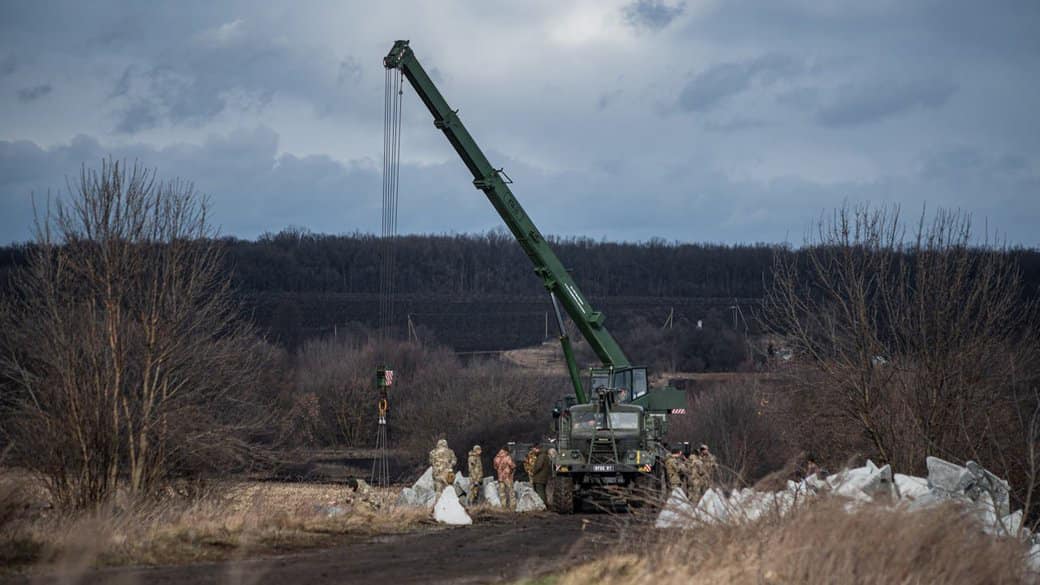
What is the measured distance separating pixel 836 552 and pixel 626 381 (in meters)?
20.3

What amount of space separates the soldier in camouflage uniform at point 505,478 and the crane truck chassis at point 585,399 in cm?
99

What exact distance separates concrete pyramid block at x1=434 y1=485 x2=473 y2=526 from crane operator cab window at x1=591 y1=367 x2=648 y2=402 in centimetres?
895

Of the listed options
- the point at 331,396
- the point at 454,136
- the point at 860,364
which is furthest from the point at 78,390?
the point at 331,396

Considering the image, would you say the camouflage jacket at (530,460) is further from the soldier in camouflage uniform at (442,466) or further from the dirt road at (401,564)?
the dirt road at (401,564)

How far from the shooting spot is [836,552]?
11211 millimetres

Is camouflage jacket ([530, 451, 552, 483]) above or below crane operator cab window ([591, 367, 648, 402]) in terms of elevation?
below

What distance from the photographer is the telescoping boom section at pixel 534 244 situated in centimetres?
2981

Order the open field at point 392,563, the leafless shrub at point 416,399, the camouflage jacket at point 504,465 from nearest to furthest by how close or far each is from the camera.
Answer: the open field at point 392,563 < the camouflage jacket at point 504,465 < the leafless shrub at point 416,399

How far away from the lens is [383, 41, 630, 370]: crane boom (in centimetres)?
2969

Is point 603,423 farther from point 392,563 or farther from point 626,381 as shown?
point 392,563

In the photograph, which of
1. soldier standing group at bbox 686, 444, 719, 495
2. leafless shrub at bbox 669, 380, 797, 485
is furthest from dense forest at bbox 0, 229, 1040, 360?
soldier standing group at bbox 686, 444, 719, 495

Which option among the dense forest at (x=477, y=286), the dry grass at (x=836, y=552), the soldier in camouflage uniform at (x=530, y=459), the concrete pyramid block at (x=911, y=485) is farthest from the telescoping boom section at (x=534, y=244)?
the dense forest at (x=477, y=286)

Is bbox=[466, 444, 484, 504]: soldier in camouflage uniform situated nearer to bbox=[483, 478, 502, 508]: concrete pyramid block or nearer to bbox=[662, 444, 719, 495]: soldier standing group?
bbox=[483, 478, 502, 508]: concrete pyramid block

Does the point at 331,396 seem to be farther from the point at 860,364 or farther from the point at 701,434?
the point at 860,364
